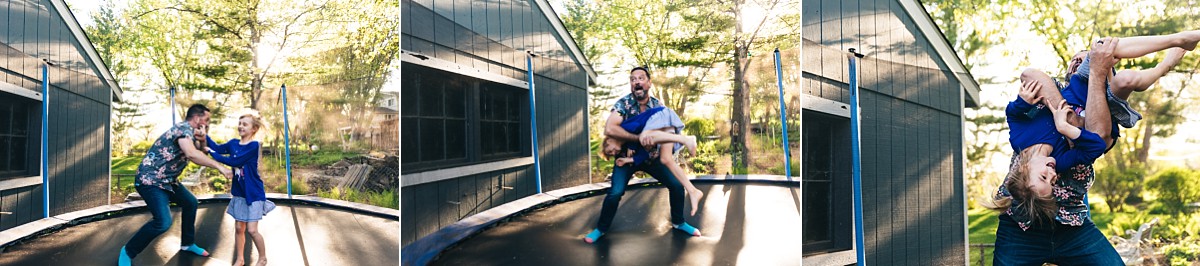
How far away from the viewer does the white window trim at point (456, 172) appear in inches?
139

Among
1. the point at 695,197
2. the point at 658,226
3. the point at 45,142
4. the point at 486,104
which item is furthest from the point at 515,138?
the point at 45,142

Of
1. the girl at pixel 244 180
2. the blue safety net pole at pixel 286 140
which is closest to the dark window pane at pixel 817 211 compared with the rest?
the blue safety net pole at pixel 286 140

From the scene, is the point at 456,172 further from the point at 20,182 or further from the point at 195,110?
the point at 20,182

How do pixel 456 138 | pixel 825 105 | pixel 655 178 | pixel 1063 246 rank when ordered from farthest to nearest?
→ pixel 456 138 → pixel 655 178 → pixel 825 105 → pixel 1063 246

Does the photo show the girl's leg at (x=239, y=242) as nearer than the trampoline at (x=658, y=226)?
No

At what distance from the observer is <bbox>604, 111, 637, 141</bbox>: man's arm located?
336 centimetres

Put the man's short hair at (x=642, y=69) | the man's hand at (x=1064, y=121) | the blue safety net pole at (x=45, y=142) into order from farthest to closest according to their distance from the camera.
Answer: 1. the blue safety net pole at (x=45, y=142)
2. the man's short hair at (x=642, y=69)
3. the man's hand at (x=1064, y=121)

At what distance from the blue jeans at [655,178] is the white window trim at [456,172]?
1.65 feet

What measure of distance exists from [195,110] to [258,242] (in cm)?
89

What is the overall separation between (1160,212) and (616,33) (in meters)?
3.11

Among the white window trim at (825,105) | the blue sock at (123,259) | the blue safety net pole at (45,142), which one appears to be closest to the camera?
the white window trim at (825,105)

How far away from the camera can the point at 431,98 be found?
361cm

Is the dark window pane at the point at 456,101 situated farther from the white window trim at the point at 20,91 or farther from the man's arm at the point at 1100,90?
the man's arm at the point at 1100,90

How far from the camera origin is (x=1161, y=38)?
3.09 m
